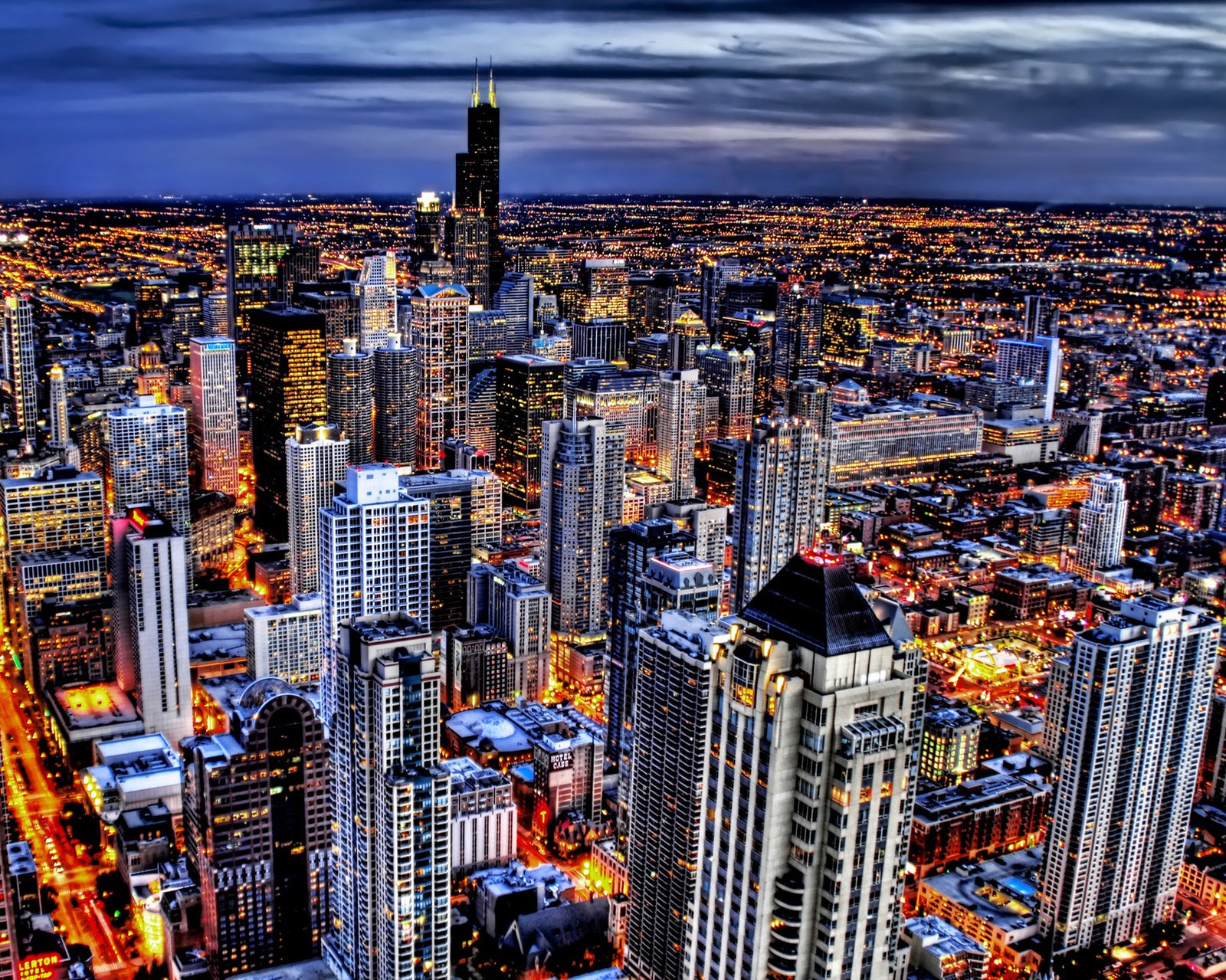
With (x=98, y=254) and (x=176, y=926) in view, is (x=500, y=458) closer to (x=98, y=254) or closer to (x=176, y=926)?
(x=176, y=926)

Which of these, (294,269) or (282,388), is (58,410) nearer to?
(282,388)

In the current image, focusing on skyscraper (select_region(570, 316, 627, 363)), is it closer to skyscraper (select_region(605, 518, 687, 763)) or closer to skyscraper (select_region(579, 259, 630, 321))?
skyscraper (select_region(579, 259, 630, 321))

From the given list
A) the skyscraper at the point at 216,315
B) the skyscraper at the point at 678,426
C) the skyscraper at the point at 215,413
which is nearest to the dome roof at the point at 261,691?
the skyscraper at the point at 215,413

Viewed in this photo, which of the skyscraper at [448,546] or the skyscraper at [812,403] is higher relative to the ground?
the skyscraper at [812,403]

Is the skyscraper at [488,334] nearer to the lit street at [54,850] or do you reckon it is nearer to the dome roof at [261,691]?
the lit street at [54,850]

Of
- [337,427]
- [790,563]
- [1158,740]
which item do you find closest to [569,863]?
[1158,740]

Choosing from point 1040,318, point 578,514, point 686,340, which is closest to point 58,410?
point 578,514

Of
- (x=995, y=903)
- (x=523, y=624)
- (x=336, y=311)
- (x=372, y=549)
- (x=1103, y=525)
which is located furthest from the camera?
(x=336, y=311)
